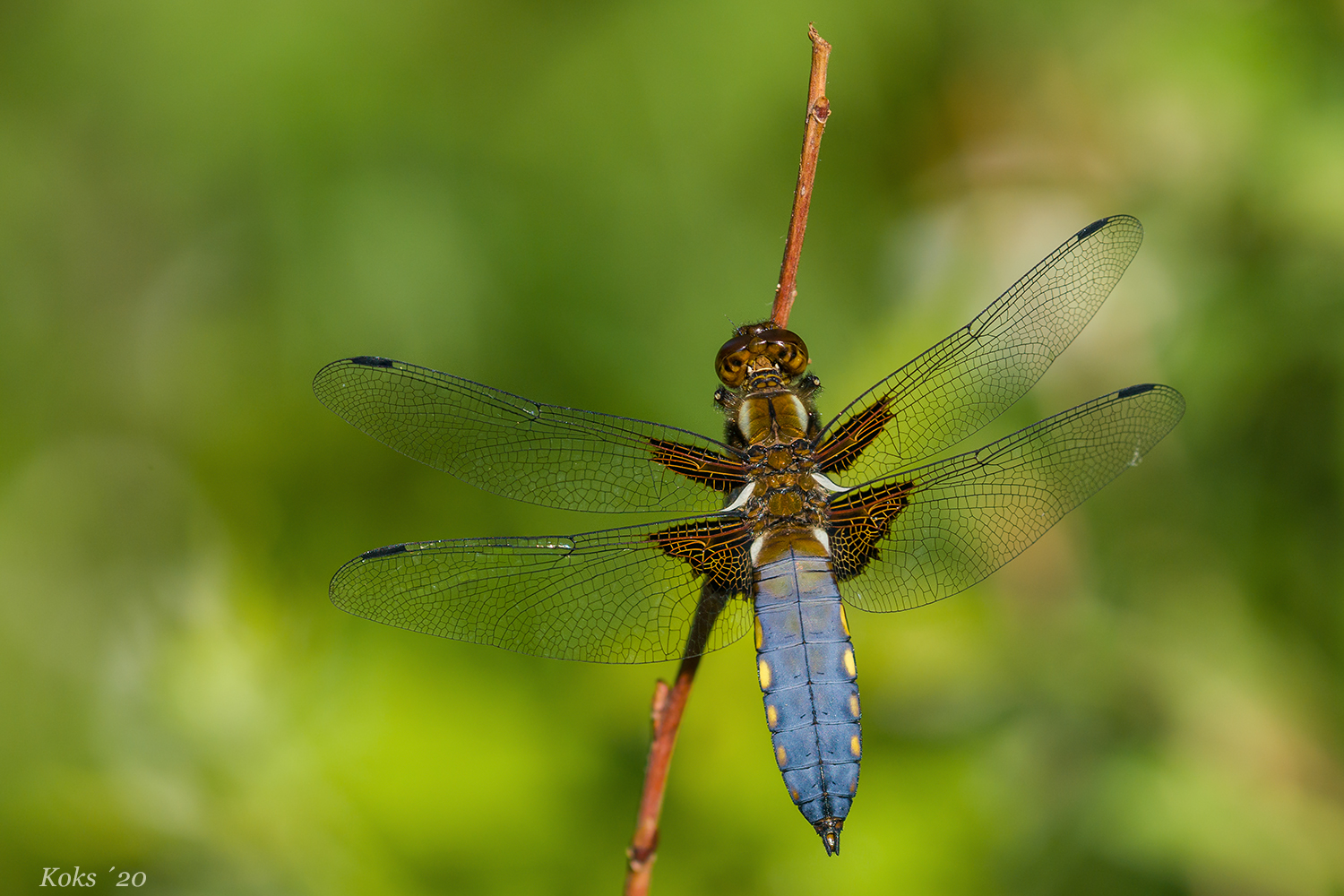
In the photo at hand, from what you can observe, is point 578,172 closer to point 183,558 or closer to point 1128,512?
point 183,558

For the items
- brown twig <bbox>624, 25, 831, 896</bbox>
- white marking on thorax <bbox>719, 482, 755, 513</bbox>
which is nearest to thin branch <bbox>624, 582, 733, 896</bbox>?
brown twig <bbox>624, 25, 831, 896</bbox>

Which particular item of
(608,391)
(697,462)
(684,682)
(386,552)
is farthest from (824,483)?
(608,391)

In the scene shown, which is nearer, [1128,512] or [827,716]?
[827,716]

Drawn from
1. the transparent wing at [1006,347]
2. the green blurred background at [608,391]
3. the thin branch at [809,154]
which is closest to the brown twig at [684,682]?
the thin branch at [809,154]

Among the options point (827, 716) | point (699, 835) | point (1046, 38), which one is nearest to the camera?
point (827, 716)

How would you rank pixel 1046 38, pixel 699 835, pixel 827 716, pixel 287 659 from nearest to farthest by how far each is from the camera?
pixel 827 716 → pixel 699 835 → pixel 287 659 → pixel 1046 38

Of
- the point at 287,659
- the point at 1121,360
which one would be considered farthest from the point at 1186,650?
the point at 287,659
